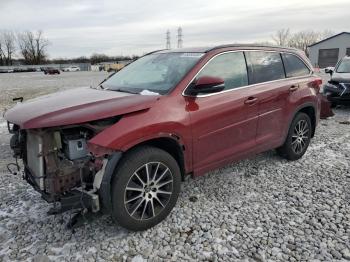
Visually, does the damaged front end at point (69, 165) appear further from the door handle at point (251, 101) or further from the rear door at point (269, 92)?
the rear door at point (269, 92)

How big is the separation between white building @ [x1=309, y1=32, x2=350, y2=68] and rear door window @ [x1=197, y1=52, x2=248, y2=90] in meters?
42.8

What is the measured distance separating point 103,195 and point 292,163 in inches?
132

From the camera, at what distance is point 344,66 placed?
10.7 meters

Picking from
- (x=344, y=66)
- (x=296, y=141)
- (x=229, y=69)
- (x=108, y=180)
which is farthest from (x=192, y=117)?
(x=344, y=66)

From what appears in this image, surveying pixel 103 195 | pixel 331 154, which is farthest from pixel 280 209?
pixel 331 154

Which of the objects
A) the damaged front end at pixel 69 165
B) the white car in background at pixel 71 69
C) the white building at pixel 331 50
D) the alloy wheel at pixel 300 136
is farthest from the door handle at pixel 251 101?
the white car in background at pixel 71 69

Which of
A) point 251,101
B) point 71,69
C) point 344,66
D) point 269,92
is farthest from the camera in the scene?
point 71,69

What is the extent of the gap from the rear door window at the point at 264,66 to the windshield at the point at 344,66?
21.8 feet

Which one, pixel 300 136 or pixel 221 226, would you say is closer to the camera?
pixel 221 226

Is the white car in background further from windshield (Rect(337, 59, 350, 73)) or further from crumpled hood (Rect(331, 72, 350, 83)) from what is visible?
crumpled hood (Rect(331, 72, 350, 83))

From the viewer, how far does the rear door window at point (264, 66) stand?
175 inches

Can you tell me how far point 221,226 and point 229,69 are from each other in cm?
191

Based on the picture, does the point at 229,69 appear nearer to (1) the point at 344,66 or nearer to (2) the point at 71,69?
(1) the point at 344,66

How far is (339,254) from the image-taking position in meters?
3.03
